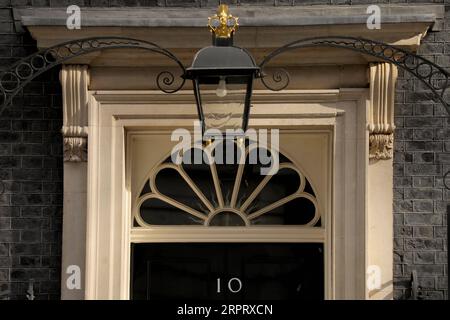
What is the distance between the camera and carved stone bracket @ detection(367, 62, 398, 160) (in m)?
9.09

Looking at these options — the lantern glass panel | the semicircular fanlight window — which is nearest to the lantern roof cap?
the lantern glass panel

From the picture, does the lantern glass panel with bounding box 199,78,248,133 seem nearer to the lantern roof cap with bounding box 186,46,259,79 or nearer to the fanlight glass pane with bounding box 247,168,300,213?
the lantern roof cap with bounding box 186,46,259,79

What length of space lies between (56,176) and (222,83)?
2.42 meters

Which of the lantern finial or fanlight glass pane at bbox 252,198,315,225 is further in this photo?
fanlight glass pane at bbox 252,198,315,225

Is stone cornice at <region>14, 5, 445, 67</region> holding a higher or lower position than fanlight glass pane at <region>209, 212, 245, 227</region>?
higher

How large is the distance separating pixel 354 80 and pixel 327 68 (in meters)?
0.23

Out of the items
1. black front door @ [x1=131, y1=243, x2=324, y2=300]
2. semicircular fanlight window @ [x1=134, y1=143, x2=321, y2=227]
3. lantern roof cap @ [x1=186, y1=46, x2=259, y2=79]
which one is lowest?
black front door @ [x1=131, y1=243, x2=324, y2=300]

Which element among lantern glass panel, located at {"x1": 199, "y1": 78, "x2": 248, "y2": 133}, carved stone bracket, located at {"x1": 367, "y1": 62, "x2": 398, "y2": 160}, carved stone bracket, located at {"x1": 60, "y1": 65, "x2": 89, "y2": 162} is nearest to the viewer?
lantern glass panel, located at {"x1": 199, "y1": 78, "x2": 248, "y2": 133}

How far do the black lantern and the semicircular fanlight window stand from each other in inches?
79.5

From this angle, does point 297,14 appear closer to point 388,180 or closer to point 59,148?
point 388,180

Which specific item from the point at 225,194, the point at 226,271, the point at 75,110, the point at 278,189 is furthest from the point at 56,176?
the point at 278,189

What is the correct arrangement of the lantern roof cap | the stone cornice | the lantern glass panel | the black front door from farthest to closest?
the black front door
the stone cornice
the lantern glass panel
the lantern roof cap

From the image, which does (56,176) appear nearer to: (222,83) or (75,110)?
(75,110)

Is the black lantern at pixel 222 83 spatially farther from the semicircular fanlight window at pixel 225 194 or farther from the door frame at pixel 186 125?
the semicircular fanlight window at pixel 225 194
